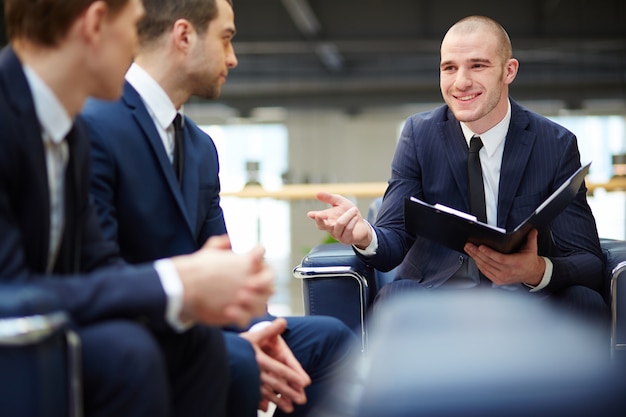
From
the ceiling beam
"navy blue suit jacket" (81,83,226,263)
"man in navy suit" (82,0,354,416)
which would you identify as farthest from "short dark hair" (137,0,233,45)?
the ceiling beam

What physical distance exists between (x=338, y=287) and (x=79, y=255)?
5.01 ft

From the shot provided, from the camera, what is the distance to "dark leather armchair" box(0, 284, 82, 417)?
1.19 m

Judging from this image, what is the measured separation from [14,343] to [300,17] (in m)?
10.7

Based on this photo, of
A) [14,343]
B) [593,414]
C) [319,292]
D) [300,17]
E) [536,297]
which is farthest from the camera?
[300,17]

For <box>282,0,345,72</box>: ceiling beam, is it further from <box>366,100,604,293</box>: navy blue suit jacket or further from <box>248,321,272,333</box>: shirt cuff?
<box>248,321,272,333</box>: shirt cuff

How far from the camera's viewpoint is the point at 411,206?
2605 millimetres

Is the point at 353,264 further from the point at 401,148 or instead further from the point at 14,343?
the point at 14,343

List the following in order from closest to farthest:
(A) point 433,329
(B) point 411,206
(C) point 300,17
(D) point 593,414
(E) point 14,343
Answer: (E) point 14,343 → (D) point 593,414 → (A) point 433,329 → (B) point 411,206 → (C) point 300,17

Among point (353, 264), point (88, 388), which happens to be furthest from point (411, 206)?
point (88, 388)

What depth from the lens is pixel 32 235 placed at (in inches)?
55.5

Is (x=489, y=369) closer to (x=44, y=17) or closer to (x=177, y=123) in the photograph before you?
(x=44, y=17)

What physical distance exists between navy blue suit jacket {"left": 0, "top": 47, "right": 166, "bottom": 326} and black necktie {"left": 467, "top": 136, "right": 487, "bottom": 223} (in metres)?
1.81

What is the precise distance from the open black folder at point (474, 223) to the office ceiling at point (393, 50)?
27.1 feet

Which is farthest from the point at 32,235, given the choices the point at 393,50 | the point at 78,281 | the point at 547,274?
the point at 393,50
